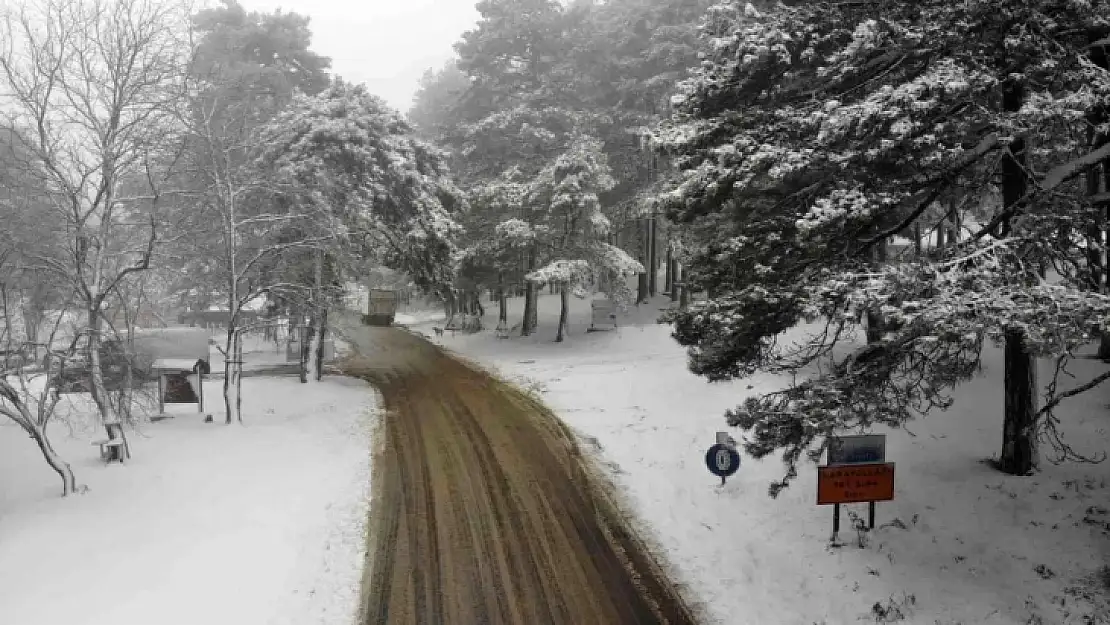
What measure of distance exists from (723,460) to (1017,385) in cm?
435

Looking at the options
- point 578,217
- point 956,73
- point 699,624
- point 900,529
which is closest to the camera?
point 956,73

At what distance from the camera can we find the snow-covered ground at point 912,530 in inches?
278

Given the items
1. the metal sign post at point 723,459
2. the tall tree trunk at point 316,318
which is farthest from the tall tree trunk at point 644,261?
the metal sign post at point 723,459

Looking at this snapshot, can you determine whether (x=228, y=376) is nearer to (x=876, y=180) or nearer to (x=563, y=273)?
(x=563, y=273)

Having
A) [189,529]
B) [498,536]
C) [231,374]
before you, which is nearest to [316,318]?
[231,374]

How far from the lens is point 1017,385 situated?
8602 millimetres

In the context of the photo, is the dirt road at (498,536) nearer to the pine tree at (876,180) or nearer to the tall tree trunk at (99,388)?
the pine tree at (876,180)

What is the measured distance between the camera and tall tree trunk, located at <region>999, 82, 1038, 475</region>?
8.01 metres

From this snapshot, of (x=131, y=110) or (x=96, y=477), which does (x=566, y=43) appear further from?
(x=96, y=477)

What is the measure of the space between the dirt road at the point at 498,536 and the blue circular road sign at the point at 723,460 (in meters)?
1.90

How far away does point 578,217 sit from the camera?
86.9 feet

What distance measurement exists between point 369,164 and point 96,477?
11.9 metres

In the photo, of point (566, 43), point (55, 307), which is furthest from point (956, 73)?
Answer: point (566, 43)

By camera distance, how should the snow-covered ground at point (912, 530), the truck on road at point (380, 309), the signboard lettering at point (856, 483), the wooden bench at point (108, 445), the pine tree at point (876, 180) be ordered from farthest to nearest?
the truck on road at point (380, 309)
the wooden bench at point (108, 445)
the signboard lettering at point (856, 483)
the snow-covered ground at point (912, 530)
the pine tree at point (876, 180)
